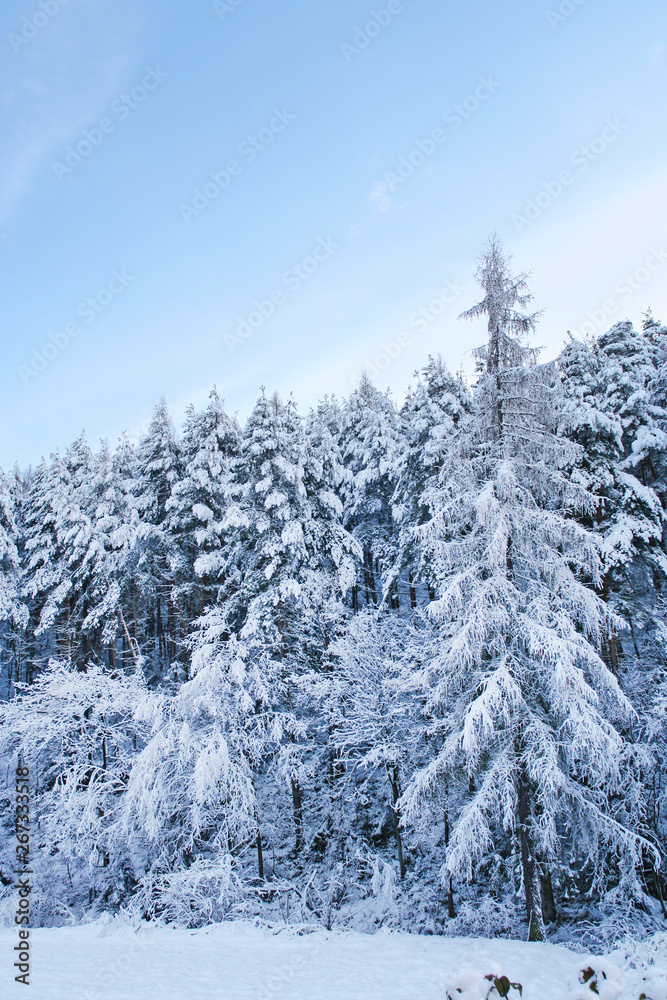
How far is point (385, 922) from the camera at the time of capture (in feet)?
44.0

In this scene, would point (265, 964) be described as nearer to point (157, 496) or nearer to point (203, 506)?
point (203, 506)

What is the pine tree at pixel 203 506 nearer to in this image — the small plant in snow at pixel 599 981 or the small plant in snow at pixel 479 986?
the small plant in snow at pixel 479 986

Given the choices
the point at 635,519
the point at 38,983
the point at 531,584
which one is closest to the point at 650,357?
the point at 635,519

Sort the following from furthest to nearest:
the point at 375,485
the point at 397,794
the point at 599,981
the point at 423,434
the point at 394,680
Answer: the point at 375,485
the point at 423,434
the point at 397,794
the point at 394,680
the point at 599,981

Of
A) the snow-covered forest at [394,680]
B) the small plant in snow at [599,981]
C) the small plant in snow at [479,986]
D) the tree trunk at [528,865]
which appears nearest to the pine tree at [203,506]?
the snow-covered forest at [394,680]

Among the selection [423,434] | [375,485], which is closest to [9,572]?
[375,485]

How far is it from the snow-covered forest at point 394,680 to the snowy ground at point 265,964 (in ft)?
4.87

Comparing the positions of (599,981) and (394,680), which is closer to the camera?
(599,981)

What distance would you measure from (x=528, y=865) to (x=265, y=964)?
564cm

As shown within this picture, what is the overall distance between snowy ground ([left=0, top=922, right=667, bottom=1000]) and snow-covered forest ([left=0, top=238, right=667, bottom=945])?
4.87 feet

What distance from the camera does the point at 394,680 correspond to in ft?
48.9

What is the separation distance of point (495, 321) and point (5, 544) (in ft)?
85.7

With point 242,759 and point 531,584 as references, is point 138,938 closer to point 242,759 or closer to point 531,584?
point 242,759

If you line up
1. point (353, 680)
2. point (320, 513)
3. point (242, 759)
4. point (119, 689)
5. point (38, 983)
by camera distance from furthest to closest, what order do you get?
1. point (320, 513)
2. point (119, 689)
3. point (353, 680)
4. point (242, 759)
5. point (38, 983)
